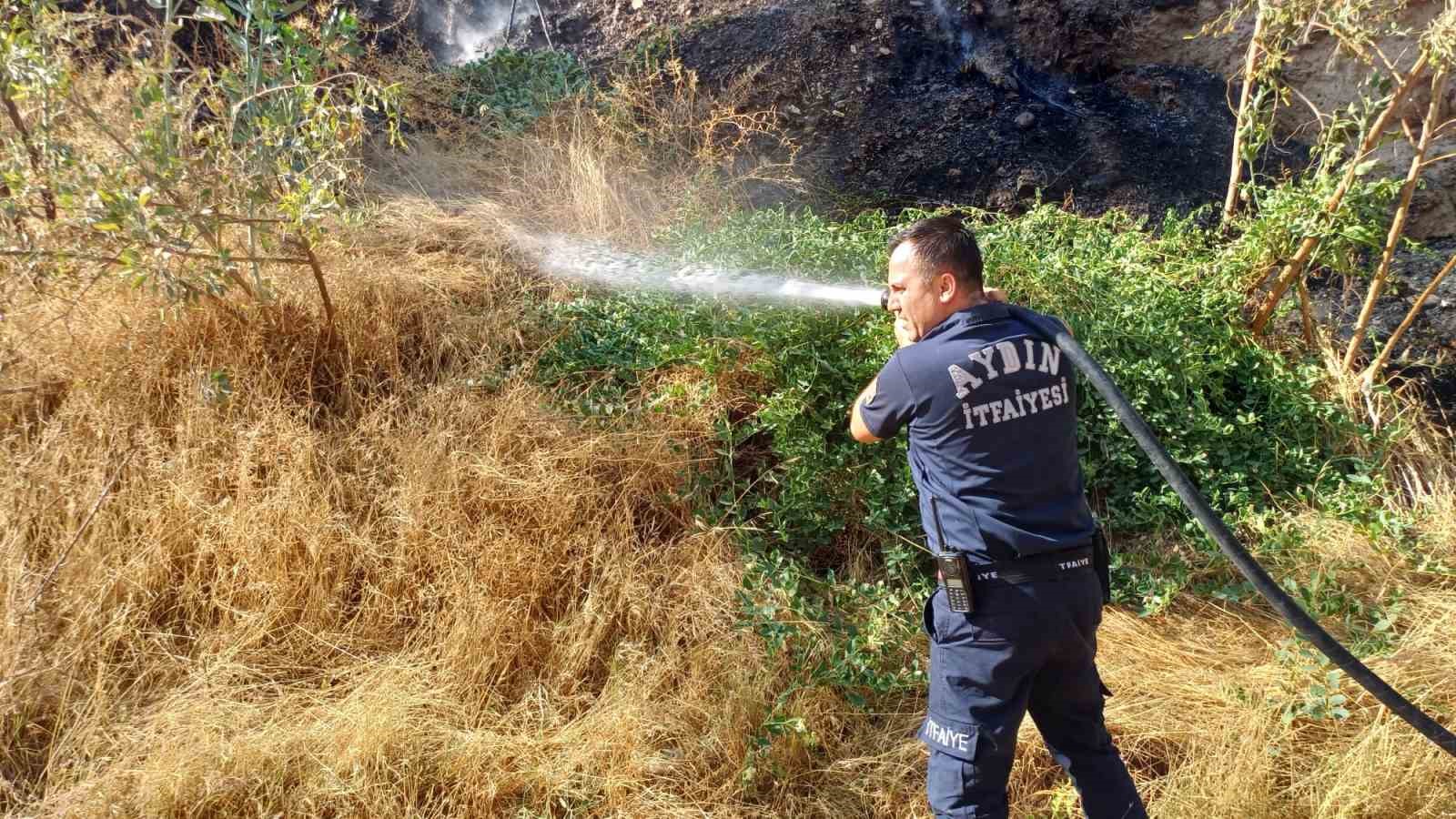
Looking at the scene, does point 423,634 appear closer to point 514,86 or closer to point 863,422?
point 863,422

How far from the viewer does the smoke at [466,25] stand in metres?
6.70

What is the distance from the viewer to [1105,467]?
4008 mm

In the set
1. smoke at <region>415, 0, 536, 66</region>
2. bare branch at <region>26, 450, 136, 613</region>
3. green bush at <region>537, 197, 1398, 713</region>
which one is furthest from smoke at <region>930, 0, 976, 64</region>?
bare branch at <region>26, 450, 136, 613</region>

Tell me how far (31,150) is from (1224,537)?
4.09 metres

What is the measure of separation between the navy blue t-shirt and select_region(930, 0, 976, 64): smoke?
4551 mm

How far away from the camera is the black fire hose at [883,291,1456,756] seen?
8.11 feet

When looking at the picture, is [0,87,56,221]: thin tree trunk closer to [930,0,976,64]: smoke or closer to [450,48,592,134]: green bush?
[450,48,592,134]: green bush

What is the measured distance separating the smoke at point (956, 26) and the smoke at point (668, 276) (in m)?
2.86

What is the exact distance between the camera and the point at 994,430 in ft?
7.93

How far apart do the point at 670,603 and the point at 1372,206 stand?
3216mm

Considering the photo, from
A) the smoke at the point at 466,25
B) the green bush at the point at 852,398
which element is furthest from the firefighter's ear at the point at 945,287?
the smoke at the point at 466,25

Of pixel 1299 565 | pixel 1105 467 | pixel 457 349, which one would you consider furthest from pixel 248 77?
pixel 1299 565

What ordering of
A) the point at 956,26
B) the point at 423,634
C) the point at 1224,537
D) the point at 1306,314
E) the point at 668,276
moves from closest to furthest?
the point at 1224,537 → the point at 423,634 → the point at 1306,314 → the point at 668,276 → the point at 956,26

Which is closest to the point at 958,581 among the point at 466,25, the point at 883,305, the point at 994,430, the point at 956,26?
the point at 994,430
